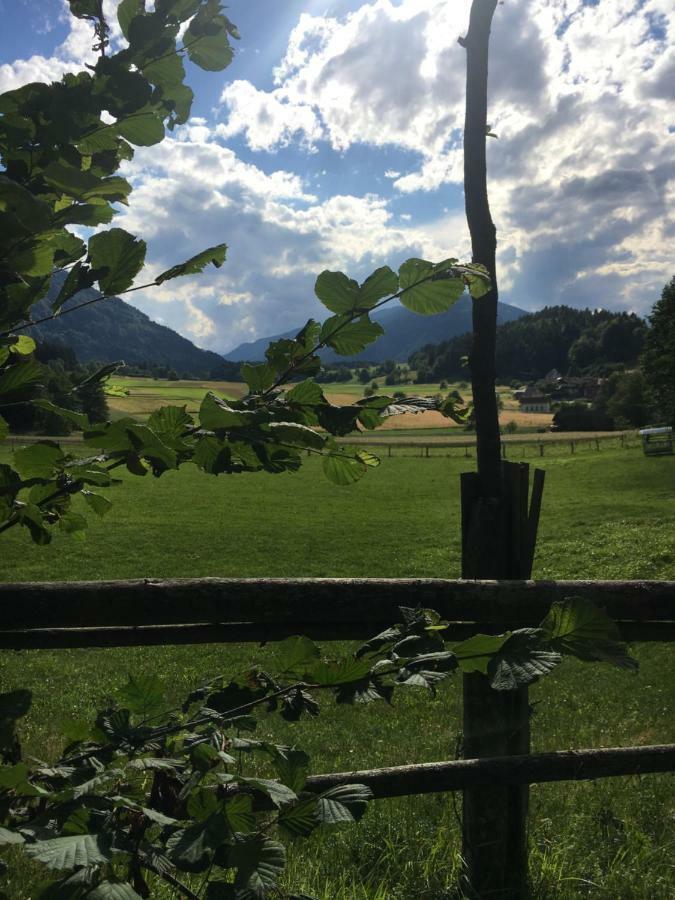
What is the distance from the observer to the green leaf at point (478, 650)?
1.06 metres

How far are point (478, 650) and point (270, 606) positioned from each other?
1334mm

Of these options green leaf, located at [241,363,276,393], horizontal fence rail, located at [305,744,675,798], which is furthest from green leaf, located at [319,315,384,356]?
horizontal fence rail, located at [305,744,675,798]

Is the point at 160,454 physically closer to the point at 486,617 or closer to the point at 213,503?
the point at 486,617

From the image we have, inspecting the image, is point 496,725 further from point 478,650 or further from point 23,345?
point 23,345

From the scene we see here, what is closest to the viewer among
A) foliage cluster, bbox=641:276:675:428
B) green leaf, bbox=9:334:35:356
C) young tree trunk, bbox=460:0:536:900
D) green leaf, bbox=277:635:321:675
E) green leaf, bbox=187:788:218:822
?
green leaf, bbox=187:788:218:822

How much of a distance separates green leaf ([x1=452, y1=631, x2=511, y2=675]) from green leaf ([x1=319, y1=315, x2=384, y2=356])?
0.55m

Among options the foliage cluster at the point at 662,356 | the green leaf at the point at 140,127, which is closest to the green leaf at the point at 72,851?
the green leaf at the point at 140,127

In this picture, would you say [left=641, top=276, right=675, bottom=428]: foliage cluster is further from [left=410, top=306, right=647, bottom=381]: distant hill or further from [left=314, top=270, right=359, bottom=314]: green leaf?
[left=410, top=306, right=647, bottom=381]: distant hill

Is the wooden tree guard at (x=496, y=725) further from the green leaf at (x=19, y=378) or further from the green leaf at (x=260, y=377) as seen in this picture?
the green leaf at (x=19, y=378)

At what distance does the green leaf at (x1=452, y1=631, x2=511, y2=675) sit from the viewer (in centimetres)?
106

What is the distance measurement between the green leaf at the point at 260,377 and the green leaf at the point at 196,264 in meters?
0.23

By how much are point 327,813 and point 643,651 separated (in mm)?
9239

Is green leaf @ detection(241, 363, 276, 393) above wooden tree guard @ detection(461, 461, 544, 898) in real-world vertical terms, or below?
above

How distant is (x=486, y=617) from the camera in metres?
2.44
